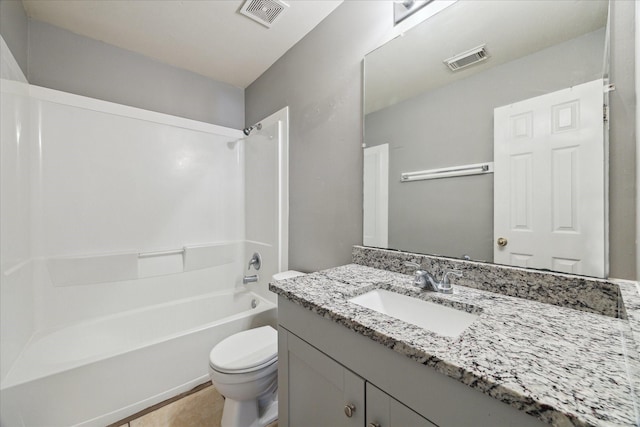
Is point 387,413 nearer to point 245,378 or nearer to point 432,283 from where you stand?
point 432,283

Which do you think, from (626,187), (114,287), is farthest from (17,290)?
(626,187)

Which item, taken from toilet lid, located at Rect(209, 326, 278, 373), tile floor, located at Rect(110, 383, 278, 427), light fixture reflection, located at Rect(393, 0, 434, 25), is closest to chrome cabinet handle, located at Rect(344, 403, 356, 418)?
toilet lid, located at Rect(209, 326, 278, 373)

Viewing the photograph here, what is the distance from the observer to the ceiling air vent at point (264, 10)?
60.5 inches

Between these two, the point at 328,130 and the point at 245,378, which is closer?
the point at 245,378

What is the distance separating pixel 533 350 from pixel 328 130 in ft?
4.79

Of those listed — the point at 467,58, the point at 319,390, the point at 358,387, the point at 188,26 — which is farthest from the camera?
the point at 188,26

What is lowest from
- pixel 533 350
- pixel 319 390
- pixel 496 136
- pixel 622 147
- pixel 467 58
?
pixel 319 390

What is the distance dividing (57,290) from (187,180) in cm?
118

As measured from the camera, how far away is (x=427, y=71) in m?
1.20

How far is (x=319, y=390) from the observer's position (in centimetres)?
82

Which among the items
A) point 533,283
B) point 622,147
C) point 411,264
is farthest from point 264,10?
point 533,283

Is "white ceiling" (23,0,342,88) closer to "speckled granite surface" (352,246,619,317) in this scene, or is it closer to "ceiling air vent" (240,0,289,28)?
"ceiling air vent" (240,0,289,28)

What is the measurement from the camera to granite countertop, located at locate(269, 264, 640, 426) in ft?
1.29

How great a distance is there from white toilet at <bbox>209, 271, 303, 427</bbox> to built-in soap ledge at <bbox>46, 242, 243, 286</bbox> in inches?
42.1
